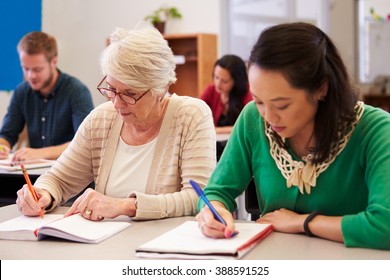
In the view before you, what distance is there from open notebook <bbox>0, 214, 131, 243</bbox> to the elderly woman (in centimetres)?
4

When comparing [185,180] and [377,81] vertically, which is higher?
[185,180]

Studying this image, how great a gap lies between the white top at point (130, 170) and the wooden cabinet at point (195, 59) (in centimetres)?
382

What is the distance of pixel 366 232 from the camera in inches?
53.4

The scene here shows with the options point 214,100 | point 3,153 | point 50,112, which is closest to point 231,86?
point 214,100

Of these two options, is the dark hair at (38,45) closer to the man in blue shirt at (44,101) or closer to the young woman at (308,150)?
the man in blue shirt at (44,101)

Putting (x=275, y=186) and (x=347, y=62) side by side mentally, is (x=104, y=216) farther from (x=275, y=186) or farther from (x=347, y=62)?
(x=347, y=62)

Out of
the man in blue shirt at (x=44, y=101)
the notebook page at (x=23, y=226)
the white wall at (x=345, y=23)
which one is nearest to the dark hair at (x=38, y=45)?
the man in blue shirt at (x=44, y=101)

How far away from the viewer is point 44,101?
376cm

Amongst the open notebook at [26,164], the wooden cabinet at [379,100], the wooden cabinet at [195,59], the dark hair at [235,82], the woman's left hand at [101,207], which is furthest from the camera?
the wooden cabinet at [379,100]

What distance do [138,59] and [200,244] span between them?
723mm

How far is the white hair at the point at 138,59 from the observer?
1.87 m

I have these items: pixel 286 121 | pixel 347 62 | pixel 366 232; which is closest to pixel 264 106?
pixel 286 121

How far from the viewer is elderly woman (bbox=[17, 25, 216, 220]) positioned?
1.83m
